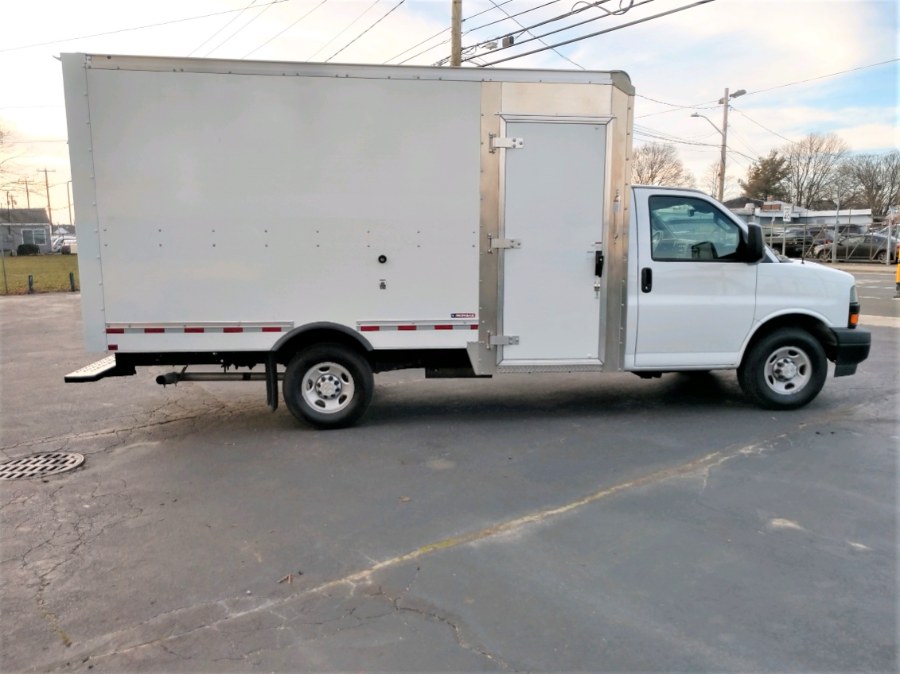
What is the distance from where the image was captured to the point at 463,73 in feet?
19.6

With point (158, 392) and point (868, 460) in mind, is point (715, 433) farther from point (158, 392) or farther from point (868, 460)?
point (158, 392)

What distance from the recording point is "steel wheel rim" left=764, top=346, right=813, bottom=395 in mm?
6797

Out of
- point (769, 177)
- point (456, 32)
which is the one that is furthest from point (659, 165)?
point (456, 32)

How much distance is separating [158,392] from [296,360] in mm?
3009

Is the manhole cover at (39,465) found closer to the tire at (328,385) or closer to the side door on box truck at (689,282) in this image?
the tire at (328,385)

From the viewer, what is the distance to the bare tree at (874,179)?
2571 inches

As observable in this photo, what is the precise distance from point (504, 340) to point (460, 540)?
8.73ft

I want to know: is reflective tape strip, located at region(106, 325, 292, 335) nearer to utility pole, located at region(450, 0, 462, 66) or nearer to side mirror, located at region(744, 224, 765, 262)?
side mirror, located at region(744, 224, 765, 262)

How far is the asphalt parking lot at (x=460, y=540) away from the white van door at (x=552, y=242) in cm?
85

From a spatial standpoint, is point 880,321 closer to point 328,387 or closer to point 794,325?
point 794,325

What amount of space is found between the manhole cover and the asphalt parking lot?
185mm

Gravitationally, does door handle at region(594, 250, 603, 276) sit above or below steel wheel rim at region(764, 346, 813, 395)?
above

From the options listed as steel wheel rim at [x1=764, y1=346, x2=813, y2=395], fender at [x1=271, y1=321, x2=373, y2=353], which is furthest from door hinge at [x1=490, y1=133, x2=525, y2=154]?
steel wheel rim at [x1=764, y1=346, x2=813, y2=395]

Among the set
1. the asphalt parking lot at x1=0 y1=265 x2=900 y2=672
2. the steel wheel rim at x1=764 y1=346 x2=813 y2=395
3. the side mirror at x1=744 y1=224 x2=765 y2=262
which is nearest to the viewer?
the asphalt parking lot at x1=0 y1=265 x2=900 y2=672
